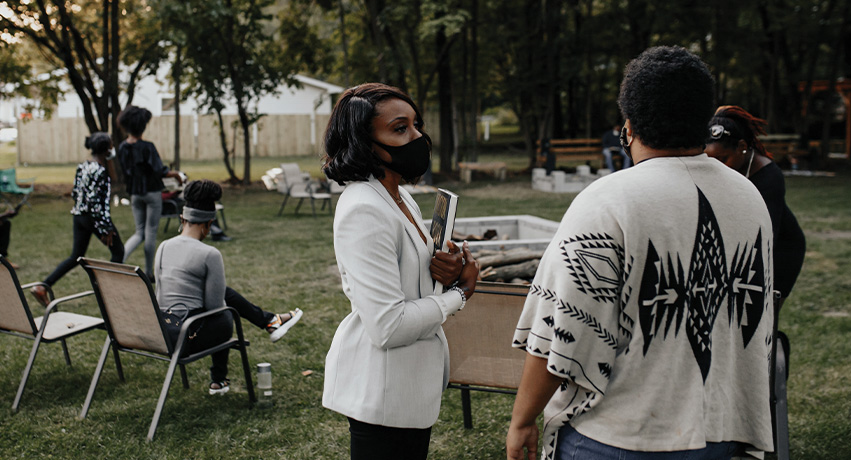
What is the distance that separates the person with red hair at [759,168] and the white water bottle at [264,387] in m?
2.98

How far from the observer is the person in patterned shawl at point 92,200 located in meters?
7.34

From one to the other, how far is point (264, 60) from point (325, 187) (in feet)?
21.2

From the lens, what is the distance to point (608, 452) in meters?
1.75

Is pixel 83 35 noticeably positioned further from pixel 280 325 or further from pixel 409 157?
pixel 409 157

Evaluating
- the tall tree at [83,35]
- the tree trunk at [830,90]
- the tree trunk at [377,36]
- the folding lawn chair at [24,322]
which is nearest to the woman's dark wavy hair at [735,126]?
the folding lawn chair at [24,322]

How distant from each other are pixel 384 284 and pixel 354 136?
0.46m

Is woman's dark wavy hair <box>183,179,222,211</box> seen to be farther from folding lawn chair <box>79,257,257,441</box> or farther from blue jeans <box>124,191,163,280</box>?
blue jeans <box>124,191,163,280</box>

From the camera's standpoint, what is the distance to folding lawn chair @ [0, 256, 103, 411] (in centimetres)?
478

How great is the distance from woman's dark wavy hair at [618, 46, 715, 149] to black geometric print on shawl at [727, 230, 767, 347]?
292 mm

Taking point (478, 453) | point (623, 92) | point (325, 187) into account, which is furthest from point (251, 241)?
point (623, 92)

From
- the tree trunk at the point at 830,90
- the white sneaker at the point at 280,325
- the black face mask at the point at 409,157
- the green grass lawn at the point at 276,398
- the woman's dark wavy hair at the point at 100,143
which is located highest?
the tree trunk at the point at 830,90

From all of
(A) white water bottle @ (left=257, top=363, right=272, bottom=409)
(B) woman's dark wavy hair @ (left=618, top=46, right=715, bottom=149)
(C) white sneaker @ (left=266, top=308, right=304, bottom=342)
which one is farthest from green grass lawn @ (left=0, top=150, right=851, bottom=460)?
(B) woman's dark wavy hair @ (left=618, top=46, right=715, bottom=149)

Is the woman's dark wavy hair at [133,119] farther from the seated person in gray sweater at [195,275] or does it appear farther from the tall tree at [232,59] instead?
the tall tree at [232,59]

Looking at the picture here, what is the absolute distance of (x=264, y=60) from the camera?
2202 centimetres
